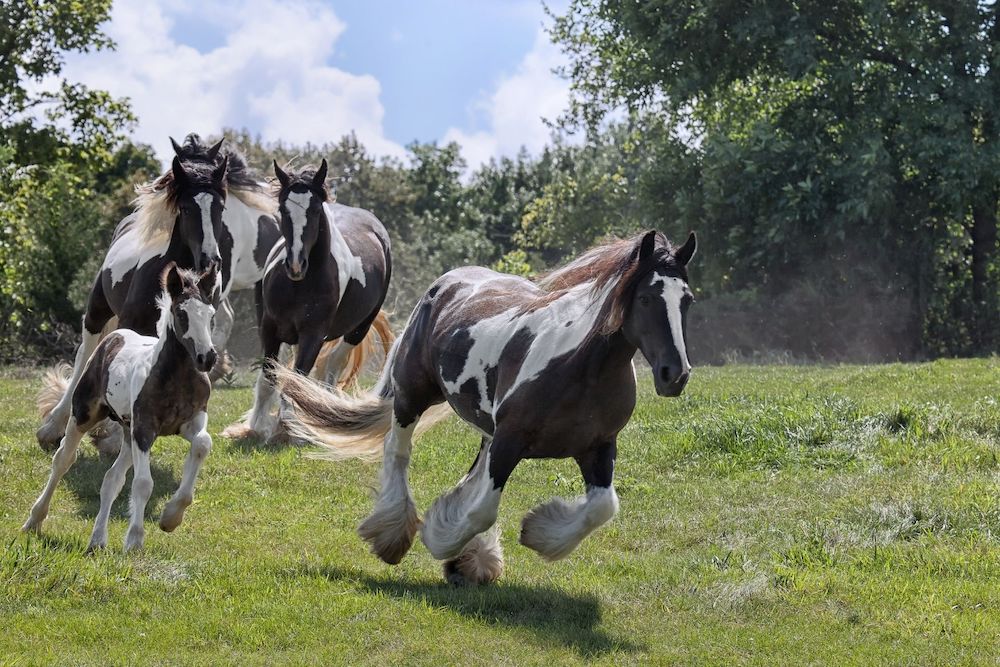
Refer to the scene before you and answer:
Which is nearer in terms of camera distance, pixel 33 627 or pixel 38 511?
pixel 33 627

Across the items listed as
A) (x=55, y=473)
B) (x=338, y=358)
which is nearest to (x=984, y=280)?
(x=338, y=358)

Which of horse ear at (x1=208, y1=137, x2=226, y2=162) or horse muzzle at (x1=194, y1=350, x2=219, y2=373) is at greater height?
horse ear at (x1=208, y1=137, x2=226, y2=162)

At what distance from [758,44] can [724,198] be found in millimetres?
3279

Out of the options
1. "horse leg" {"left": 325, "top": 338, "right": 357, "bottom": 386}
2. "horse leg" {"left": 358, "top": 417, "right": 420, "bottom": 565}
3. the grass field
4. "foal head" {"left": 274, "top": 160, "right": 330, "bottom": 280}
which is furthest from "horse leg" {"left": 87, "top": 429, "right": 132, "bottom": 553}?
"horse leg" {"left": 325, "top": 338, "right": 357, "bottom": 386}

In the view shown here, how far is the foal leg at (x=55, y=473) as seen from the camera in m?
8.10

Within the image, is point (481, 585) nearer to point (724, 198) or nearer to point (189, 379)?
point (189, 379)

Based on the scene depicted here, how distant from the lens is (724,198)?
83.1 feet

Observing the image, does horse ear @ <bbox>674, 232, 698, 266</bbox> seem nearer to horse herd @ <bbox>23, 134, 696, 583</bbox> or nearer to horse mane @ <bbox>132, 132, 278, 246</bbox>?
horse herd @ <bbox>23, 134, 696, 583</bbox>

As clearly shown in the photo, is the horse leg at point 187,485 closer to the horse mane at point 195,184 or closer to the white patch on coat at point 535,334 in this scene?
the white patch on coat at point 535,334

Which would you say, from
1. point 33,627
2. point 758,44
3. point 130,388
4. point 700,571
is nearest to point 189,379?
point 130,388

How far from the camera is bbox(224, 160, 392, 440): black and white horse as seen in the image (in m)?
11.0

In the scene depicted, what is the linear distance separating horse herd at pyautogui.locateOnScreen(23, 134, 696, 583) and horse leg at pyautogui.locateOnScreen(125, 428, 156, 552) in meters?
0.01

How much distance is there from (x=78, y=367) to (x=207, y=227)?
6.98 feet

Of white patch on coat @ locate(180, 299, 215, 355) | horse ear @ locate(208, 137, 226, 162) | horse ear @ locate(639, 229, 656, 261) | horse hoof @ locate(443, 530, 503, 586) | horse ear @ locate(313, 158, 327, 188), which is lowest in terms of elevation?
horse hoof @ locate(443, 530, 503, 586)
